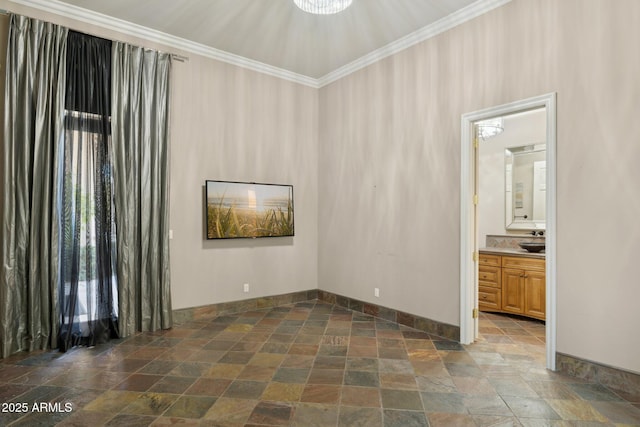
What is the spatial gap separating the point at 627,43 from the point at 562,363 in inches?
102

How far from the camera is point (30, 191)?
331 centimetres

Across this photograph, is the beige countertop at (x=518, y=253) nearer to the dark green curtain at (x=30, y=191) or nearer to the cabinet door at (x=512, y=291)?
the cabinet door at (x=512, y=291)

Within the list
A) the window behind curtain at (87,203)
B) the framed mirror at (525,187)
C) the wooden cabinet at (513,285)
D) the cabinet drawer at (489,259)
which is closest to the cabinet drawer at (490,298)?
the wooden cabinet at (513,285)

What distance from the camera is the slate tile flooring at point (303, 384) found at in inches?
90.3

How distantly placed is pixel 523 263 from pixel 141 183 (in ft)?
15.8

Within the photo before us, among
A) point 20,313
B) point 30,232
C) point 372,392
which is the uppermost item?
point 30,232

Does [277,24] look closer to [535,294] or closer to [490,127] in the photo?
[490,127]

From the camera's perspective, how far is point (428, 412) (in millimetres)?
2348

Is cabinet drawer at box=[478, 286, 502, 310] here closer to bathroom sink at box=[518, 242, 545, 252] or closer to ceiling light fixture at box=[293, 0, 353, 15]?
bathroom sink at box=[518, 242, 545, 252]

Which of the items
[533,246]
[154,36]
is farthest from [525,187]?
[154,36]

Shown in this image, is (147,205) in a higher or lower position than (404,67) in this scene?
lower

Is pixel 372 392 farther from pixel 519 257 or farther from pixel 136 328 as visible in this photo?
pixel 519 257

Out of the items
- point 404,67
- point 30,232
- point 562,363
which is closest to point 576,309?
point 562,363

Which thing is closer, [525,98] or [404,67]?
[525,98]
